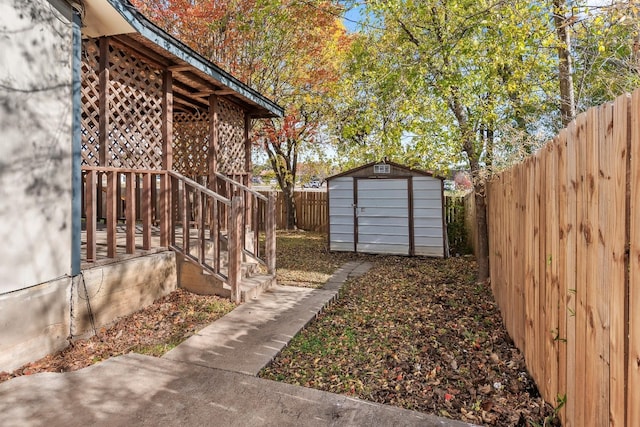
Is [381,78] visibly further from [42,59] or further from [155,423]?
[155,423]

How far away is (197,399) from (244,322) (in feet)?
5.00

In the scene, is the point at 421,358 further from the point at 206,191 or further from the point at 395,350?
the point at 206,191

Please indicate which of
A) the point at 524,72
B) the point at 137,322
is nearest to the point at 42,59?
the point at 137,322

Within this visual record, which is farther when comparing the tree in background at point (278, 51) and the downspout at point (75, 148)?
the tree in background at point (278, 51)

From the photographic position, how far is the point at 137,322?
159 inches

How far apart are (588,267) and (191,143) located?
20.9 feet

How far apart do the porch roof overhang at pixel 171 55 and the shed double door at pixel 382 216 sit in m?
3.41

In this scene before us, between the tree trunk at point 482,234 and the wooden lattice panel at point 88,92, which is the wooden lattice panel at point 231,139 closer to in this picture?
the wooden lattice panel at point 88,92

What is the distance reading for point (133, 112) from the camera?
4.97m

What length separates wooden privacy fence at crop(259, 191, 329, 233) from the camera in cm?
1425

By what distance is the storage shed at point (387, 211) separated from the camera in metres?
8.97

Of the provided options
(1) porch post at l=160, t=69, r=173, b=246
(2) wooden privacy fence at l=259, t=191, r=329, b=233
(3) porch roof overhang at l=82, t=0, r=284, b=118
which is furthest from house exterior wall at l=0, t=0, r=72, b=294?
(2) wooden privacy fence at l=259, t=191, r=329, b=233

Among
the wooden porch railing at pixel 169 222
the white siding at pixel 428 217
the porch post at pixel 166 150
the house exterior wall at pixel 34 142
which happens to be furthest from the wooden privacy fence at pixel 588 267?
the white siding at pixel 428 217

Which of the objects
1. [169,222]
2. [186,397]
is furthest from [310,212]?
[186,397]
